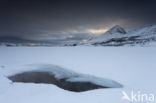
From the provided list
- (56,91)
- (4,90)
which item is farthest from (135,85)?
(4,90)

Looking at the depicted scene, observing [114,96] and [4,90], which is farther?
[4,90]

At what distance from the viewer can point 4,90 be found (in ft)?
15.4

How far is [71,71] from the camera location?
366 inches

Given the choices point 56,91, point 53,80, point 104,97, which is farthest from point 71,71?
point 104,97

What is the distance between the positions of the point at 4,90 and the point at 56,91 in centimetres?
194

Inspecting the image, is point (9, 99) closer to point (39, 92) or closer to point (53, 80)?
point (39, 92)

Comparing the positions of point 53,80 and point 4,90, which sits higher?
point 4,90

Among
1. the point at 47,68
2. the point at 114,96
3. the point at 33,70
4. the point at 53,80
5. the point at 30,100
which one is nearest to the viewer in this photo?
the point at 30,100

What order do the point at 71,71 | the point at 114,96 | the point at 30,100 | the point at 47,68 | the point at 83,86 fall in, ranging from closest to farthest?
1. the point at 30,100
2. the point at 114,96
3. the point at 83,86
4. the point at 71,71
5. the point at 47,68

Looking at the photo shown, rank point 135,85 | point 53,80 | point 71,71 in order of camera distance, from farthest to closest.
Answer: point 71,71 < point 53,80 < point 135,85

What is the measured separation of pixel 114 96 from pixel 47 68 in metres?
7.76

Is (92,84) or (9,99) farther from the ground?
(9,99)

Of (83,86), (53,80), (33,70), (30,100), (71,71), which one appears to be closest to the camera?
(30,100)

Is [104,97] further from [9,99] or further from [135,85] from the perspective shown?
[9,99]
